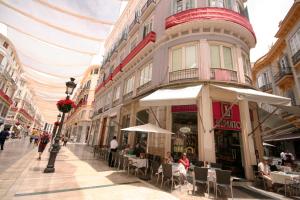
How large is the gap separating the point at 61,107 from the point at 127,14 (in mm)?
18206

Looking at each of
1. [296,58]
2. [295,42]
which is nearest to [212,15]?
[296,58]

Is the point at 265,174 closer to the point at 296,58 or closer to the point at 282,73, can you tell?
the point at 296,58

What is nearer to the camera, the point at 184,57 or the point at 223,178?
the point at 223,178

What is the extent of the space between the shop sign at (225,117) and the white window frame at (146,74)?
17.9 ft

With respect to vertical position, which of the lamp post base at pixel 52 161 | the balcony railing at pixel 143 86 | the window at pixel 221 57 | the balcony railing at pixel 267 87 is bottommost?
the lamp post base at pixel 52 161

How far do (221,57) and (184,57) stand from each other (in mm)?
2241

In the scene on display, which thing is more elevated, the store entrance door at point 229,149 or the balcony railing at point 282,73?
the balcony railing at point 282,73

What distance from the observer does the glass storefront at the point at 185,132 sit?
954 centimetres

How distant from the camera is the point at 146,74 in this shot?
13828 millimetres

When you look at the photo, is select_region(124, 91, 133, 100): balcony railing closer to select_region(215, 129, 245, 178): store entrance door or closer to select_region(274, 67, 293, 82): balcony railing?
select_region(215, 129, 245, 178): store entrance door

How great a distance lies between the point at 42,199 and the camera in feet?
14.6

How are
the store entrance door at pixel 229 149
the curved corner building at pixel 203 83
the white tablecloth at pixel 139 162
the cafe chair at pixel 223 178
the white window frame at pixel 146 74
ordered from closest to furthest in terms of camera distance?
the cafe chair at pixel 223 178 < the white tablecloth at pixel 139 162 < the curved corner building at pixel 203 83 < the store entrance door at pixel 229 149 < the white window frame at pixel 146 74

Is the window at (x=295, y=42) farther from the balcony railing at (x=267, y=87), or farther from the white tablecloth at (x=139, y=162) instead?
the white tablecloth at (x=139, y=162)

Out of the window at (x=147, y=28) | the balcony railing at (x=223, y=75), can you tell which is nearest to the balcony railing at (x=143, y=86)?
the balcony railing at (x=223, y=75)
